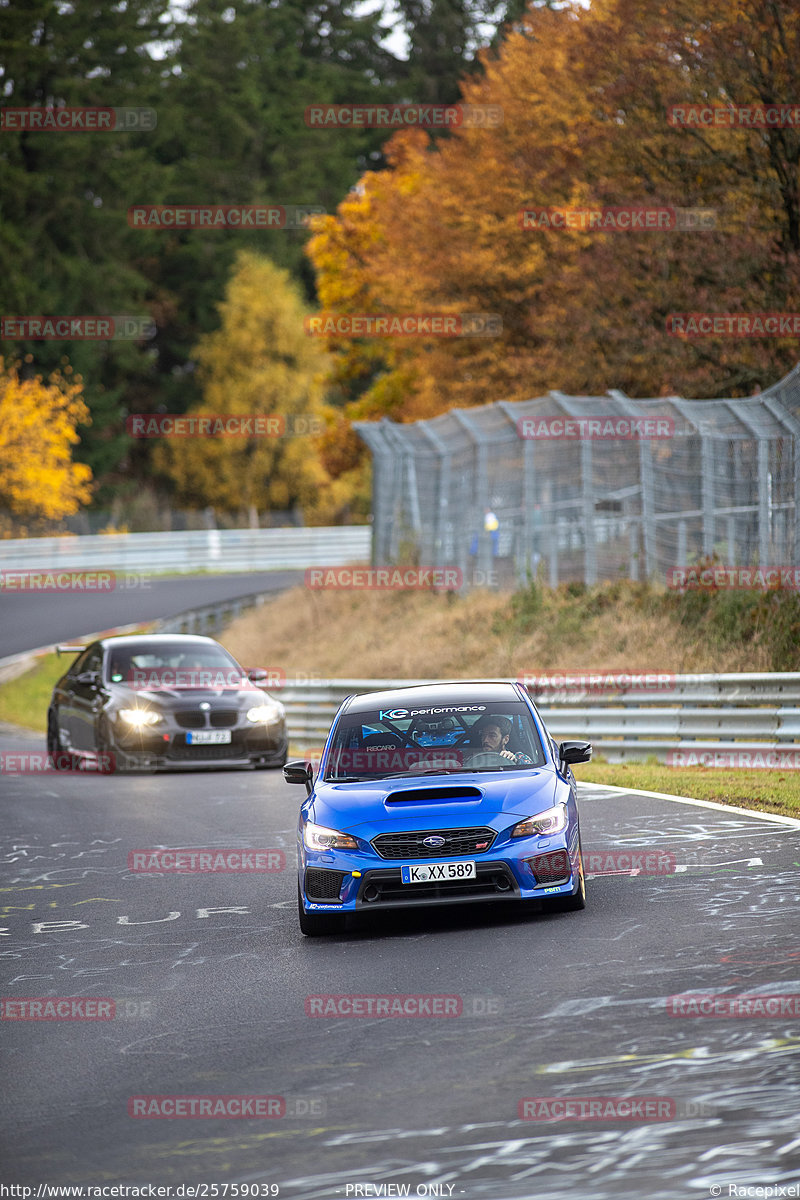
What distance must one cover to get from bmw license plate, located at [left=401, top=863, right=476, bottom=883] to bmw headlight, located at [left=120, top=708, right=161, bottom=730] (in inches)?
415

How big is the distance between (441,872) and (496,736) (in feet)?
4.61

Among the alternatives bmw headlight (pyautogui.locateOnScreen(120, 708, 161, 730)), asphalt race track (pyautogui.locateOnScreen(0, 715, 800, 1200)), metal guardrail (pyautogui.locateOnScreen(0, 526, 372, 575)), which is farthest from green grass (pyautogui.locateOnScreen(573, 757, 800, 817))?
metal guardrail (pyautogui.locateOnScreen(0, 526, 372, 575))

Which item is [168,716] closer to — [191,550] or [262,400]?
[191,550]

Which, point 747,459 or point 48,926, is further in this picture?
point 747,459

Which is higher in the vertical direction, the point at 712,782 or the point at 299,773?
the point at 299,773

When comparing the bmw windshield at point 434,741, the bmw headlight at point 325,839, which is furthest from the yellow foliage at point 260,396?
the bmw headlight at point 325,839

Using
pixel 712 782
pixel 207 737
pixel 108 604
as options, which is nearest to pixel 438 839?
pixel 712 782

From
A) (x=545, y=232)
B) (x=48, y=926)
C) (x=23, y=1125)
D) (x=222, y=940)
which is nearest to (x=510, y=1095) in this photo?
(x=23, y=1125)

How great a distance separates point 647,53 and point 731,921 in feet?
68.4

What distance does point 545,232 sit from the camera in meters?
30.7

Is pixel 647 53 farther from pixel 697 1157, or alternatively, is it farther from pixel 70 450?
pixel 70 450

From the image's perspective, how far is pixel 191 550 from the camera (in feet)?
172

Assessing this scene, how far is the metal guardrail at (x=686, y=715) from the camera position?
1602cm

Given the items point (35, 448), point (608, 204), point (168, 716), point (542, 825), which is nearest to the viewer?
point (542, 825)
